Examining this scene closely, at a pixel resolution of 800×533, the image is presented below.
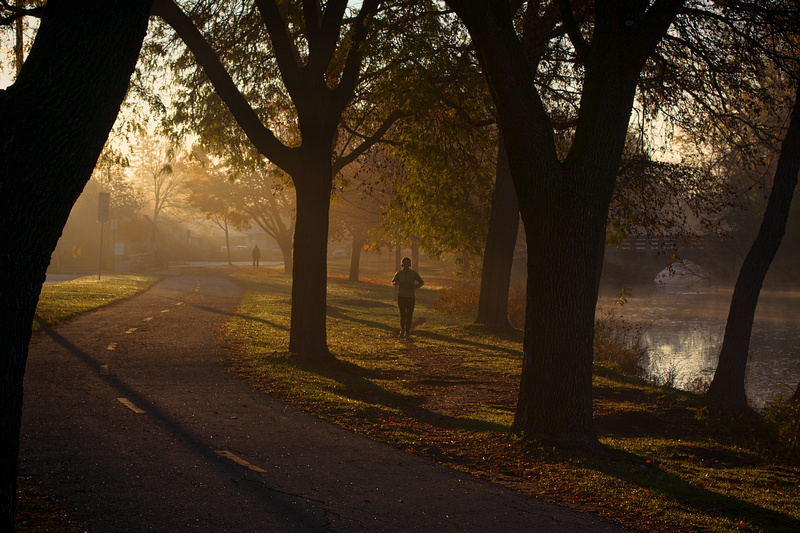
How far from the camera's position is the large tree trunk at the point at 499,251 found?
64.1 ft

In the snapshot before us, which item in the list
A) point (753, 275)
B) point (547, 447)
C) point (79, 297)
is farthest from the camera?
point (79, 297)

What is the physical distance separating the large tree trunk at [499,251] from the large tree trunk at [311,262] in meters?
8.51

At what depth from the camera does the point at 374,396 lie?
10031 millimetres

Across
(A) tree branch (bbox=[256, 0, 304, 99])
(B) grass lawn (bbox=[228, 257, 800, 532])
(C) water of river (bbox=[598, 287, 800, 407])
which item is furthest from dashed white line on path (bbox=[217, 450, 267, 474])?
(C) water of river (bbox=[598, 287, 800, 407])

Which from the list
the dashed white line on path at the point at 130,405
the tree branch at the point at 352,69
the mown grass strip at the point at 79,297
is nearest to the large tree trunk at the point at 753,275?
the tree branch at the point at 352,69

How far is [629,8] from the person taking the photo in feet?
24.0

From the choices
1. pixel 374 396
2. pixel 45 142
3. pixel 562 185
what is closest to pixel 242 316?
pixel 374 396

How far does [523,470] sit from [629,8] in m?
4.99

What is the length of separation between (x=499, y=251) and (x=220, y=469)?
48.8 feet

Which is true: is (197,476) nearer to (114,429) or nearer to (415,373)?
(114,429)

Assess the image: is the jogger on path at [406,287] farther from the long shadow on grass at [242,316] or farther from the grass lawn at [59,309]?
the grass lawn at [59,309]

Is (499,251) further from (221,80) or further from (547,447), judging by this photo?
(547,447)

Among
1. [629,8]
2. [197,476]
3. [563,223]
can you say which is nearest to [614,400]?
[563,223]

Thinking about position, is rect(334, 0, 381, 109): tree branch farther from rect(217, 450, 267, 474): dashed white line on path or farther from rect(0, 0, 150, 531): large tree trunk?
rect(0, 0, 150, 531): large tree trunk
